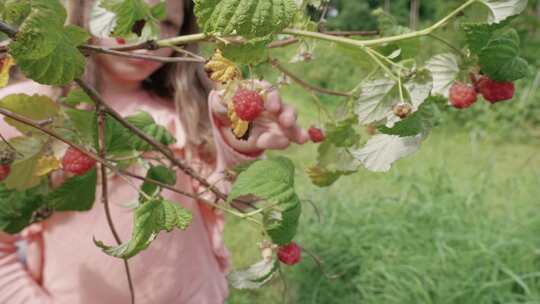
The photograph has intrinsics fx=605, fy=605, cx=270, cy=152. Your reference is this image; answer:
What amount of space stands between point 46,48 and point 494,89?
377mm

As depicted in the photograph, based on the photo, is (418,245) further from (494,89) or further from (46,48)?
(46,48)

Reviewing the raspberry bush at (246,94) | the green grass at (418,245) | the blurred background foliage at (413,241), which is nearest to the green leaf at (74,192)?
the raspberry bush at (246,94)

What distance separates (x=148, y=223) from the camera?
44 cm

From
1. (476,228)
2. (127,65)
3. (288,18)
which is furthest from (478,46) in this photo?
(476,228)

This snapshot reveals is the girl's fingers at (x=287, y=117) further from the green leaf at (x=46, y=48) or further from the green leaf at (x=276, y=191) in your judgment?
the green leaf at (x=46, y=48)

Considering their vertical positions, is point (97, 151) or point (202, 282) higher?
point (97, 151)

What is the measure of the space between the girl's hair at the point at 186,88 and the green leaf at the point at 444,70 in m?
0.62

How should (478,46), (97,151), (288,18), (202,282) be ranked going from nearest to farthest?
(288,18) < (478,46) < (97,151) < (202,282)

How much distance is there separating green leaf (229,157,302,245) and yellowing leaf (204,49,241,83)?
91 mm

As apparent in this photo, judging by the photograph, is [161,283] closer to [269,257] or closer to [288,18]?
[269,257]

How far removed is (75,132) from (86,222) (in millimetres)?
442

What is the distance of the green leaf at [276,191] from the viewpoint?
1.71 ft

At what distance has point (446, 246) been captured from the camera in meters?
2.04

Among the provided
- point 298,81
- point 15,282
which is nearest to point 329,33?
point 298,81
